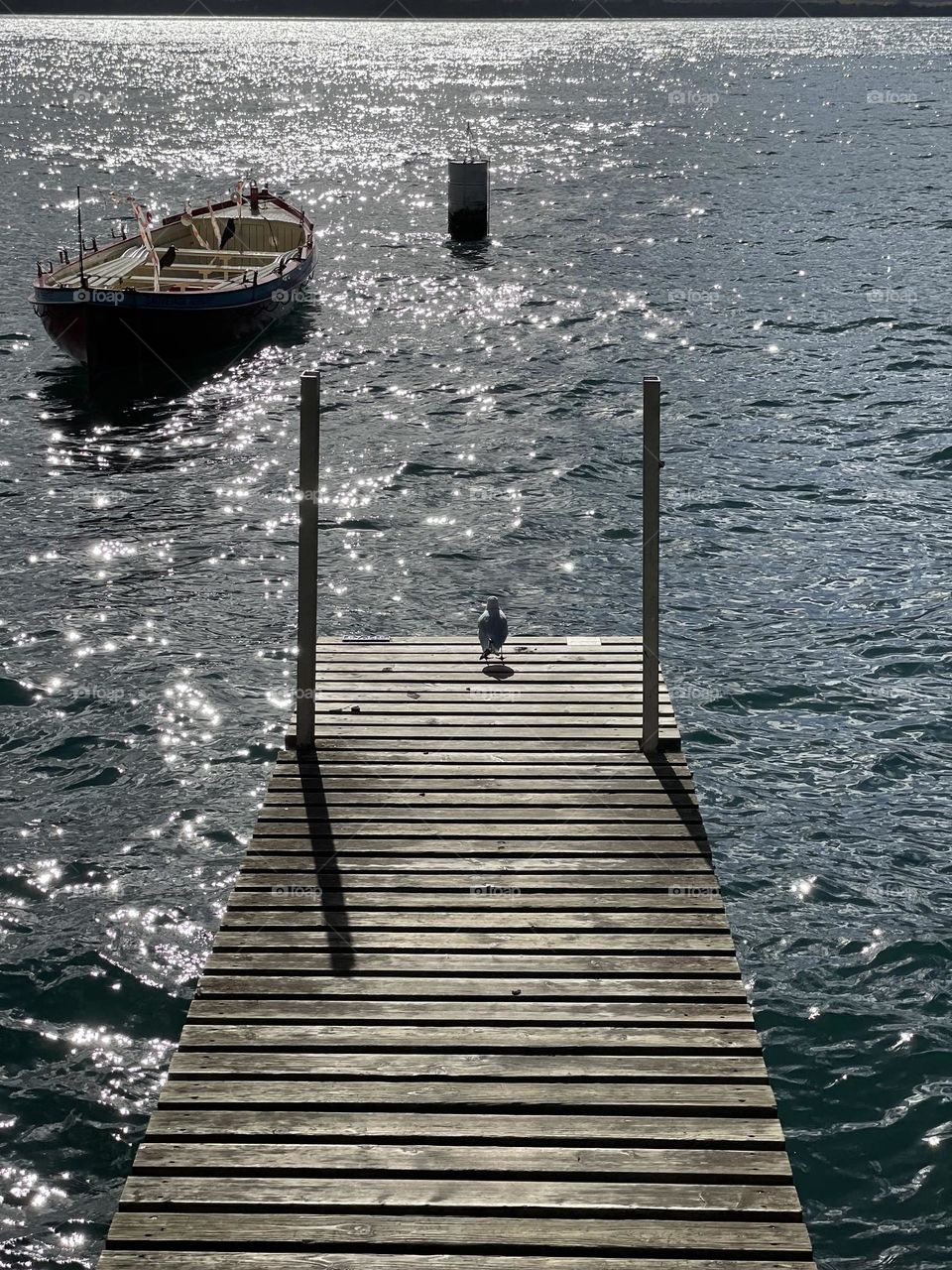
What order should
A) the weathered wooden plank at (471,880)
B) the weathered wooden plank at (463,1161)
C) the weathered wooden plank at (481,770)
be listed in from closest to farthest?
the weathered wooden plank at (463,1161) < the weathered wooden plank at (471,880) < the weathered wooden plank at (481,770)

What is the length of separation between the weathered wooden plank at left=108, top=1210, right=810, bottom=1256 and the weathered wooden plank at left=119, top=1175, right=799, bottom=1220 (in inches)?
1.9

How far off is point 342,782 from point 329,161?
6333cm

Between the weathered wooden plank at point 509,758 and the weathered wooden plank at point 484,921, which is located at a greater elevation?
the weathered wooden plank at point 484,921

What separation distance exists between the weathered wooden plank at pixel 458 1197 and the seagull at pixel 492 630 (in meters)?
6.01

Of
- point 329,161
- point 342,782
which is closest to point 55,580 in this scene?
point 342,782

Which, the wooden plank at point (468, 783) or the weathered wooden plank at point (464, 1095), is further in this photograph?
the wooden plank at point (468, 783)

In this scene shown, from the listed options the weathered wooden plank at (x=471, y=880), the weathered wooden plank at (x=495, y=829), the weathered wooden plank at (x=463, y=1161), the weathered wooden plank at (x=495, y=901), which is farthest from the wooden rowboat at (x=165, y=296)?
the weathered wooden plank at (x=463, y=1161)

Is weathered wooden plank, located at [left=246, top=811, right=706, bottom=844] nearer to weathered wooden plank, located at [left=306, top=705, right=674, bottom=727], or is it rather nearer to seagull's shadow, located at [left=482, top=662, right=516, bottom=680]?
weathered wooden plank, located at [left=306, top=705, right=674, bottom=727]

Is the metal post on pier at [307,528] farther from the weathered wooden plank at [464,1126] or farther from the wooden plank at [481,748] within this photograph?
the weathered wooden plank at [464,1126]

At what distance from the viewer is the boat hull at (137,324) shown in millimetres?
27969

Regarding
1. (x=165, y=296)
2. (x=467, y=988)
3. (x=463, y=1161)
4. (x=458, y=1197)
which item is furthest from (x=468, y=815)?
(x=165, y=296)

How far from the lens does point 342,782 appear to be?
33.7 ft

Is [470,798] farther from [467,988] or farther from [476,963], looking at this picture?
[467,988]

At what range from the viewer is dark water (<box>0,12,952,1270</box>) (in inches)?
401
